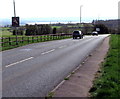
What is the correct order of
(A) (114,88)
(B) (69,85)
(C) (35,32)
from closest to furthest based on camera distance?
1. (A) (114,88)
2. (B) (69,85)
3. (C) (35,32)

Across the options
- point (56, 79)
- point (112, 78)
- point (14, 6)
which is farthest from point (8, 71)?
point (14, 6)

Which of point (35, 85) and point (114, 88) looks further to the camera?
point (35, 85)

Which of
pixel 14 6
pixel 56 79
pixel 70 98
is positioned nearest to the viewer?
pixel 70 98

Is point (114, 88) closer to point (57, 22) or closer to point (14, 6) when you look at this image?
point (14, 6)

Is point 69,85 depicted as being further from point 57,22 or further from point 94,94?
point 57,22

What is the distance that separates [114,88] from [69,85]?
151cm

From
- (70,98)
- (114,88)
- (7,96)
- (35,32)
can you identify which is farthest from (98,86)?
(35,32)

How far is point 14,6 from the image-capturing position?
30531mm

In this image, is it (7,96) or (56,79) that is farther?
(56,79)

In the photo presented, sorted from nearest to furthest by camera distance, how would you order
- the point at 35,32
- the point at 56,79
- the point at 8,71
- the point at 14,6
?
1. the point at 56,79
2. the point at 8,71
3. the point at 14,6
4. the point at 35,32

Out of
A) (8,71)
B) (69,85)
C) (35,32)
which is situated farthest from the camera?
(35,32)

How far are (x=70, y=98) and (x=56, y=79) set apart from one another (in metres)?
3.01

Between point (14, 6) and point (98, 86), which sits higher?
point (14, 6)

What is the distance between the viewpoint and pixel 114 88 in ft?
24.7
